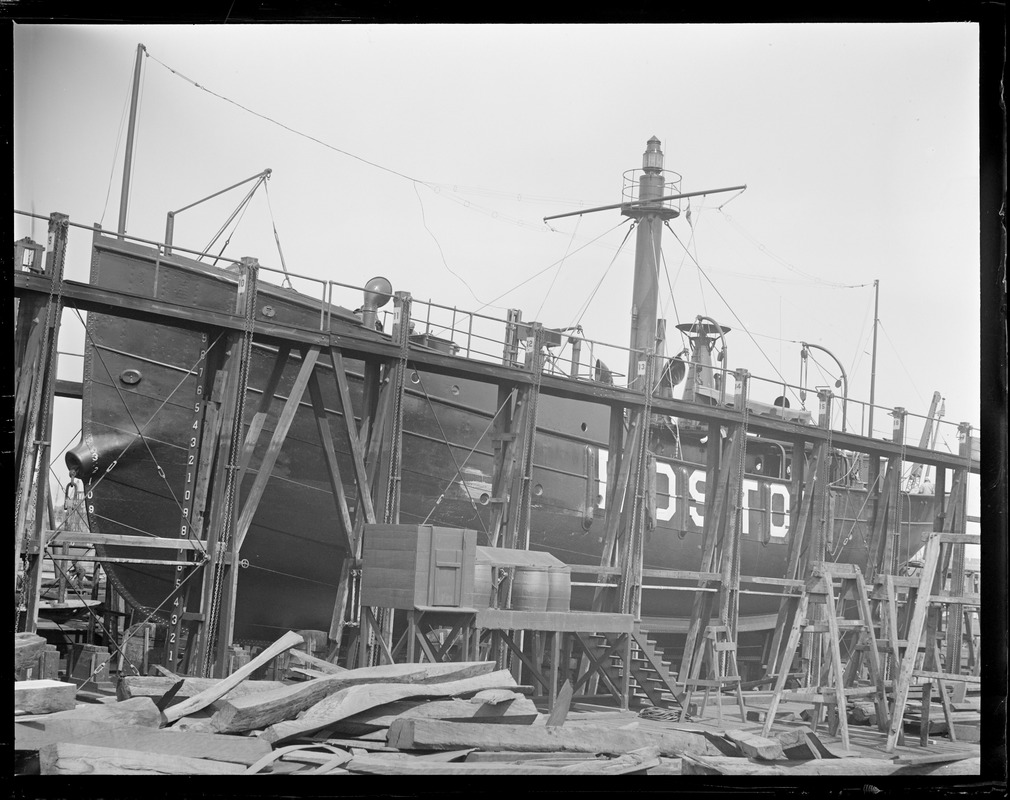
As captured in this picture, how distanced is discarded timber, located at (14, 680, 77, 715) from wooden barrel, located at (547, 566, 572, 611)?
7.77 metres

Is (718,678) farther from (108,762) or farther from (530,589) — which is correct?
(108,762)

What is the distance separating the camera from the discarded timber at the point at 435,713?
344 inches

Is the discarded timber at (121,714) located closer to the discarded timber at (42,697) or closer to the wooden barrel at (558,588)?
the discarded timber at (42,697)

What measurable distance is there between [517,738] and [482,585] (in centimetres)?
579

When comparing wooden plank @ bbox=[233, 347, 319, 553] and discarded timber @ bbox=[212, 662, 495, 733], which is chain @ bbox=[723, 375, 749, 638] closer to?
wooden plank @ bbox=[233, 347, 319, 553]

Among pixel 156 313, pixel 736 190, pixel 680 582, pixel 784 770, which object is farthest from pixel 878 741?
pixel 736 190

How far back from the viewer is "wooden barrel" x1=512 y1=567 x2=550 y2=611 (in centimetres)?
1504

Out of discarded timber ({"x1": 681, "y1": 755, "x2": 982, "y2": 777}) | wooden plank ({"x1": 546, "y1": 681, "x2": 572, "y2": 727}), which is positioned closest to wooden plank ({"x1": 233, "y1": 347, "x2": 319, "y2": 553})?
wooden plank ({"x1": 546, "y1": 681, "x2": 572, "y2": 727})

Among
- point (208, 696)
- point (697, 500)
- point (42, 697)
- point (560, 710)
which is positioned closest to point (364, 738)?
point (208, 696)

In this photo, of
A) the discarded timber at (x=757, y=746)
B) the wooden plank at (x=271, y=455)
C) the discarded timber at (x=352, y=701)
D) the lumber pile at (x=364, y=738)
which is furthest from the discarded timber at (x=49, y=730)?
the wooden plank at (x=271, y=455)

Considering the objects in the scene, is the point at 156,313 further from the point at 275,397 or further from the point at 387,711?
the point at 387,711

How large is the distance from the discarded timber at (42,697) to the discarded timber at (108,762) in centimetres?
115

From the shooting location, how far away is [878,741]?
13.2 m

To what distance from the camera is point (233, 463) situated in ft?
47.3
